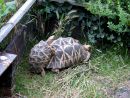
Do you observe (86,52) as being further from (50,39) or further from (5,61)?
(5,61)

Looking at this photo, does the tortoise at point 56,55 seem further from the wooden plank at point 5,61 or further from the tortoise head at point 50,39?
the wooden plank at point 5,61

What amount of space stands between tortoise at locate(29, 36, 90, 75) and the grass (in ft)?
0.29

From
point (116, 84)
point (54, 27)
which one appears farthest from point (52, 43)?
point (116, 84)

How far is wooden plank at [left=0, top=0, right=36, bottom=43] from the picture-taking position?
3.99 metres

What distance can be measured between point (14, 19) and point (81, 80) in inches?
42.7

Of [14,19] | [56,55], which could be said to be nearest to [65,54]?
[56,55]

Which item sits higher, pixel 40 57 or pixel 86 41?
pixel 86 41

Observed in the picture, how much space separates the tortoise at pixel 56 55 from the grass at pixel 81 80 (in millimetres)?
89

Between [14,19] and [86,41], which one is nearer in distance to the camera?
[14,19]

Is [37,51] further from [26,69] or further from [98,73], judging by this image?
[98,73]

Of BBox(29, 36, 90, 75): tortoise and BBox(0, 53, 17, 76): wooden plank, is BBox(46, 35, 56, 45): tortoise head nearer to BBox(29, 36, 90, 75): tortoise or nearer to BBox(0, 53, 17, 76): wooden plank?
BBox(29, 36, 90, 75): tortoise

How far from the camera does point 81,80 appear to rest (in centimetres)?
441

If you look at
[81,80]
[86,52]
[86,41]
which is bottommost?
[81,80]

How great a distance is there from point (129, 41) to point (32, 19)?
4.53ft
